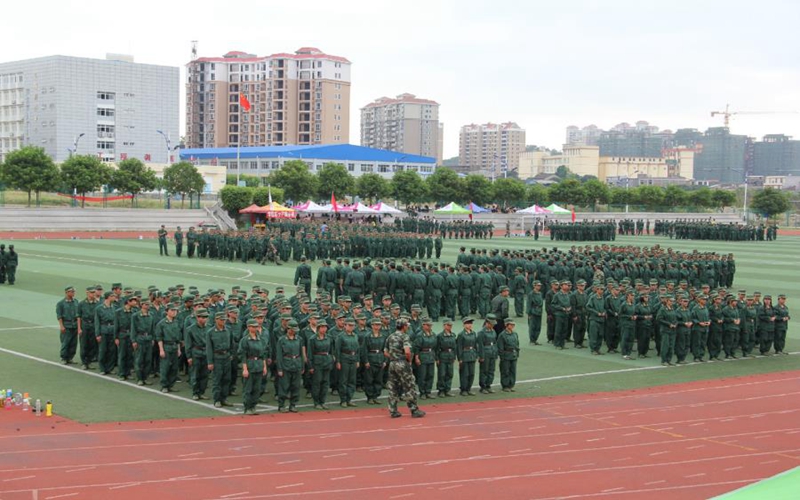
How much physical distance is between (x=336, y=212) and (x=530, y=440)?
43045 mm

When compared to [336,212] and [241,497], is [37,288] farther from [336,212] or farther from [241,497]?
[336,212]

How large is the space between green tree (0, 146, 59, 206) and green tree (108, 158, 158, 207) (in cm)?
419

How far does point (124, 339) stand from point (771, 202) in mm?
76020

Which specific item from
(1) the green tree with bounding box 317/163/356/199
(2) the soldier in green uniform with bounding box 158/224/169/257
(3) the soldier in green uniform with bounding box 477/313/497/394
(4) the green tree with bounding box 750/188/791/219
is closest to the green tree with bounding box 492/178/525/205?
(1) the green tree with bounding box 317/163/356/199

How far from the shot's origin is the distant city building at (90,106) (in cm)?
9394

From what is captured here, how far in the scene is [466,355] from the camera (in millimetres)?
13938

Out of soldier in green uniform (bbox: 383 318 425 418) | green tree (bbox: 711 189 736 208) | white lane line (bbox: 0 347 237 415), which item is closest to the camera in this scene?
soldier in green uniform (bbox: 383 318 425 418)

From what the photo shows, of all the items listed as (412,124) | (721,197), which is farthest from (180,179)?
(412,124)

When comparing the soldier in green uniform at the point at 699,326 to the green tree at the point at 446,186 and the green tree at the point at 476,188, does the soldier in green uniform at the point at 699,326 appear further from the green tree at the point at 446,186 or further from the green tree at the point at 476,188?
the green tree at the point at 476,188

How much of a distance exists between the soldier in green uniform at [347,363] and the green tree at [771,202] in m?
75.2

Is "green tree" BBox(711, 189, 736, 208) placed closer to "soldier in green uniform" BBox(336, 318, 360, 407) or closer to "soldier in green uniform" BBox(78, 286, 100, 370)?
"soldier in green uniform" BBox(78, 286, 100, 370)

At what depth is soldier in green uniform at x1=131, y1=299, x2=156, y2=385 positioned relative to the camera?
557 inches

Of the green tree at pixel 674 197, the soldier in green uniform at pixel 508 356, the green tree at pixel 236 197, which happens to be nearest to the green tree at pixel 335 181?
the green tree at pixel 236 197

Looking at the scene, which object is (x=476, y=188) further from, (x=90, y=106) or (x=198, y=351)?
(x=198, y=351)
